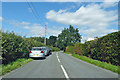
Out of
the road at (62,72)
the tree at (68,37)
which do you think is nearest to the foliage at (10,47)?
the road at (62,72)

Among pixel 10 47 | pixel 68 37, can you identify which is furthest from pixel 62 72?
pixel 68 37

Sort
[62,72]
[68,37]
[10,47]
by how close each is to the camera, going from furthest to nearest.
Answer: [68,37] < [10,47] < [62,72]

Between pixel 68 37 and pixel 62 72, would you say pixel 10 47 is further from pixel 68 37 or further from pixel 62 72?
pixel 68 37

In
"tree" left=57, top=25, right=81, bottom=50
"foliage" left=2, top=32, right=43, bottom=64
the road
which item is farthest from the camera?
"tree" left=57, top=25, right=81, bottom=50

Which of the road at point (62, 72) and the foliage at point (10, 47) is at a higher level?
the foliage at point (10, 47)

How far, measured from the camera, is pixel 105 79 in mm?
4840

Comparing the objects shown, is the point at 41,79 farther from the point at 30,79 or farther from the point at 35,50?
the point at 35,50

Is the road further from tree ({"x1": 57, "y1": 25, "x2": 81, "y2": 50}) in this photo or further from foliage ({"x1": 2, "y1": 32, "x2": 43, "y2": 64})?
tree ({"x1": 57, "y1": 25, "x2": 81, "y2": 50})

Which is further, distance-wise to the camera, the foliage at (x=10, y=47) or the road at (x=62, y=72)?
the foliage at (x=10, y=47)

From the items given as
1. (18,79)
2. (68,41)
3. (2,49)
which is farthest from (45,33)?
(18,79)

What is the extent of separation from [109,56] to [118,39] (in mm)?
2066

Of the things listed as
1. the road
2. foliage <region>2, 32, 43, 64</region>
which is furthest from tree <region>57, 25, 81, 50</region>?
the road

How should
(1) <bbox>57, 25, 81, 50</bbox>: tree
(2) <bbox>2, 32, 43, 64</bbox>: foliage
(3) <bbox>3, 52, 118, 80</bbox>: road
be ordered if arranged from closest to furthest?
1. (3) <bbox>3, 52, 118, 80</bbox>: road
2. (2) <bbox>2, 32, 43, 64</bbox>: foliage
3. (1) <bbox>57, 25, 81, 50</bbox>: tree

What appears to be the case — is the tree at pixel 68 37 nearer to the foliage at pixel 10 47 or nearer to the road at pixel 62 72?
the foliage at pixel 10 47
